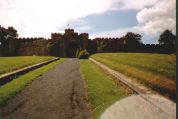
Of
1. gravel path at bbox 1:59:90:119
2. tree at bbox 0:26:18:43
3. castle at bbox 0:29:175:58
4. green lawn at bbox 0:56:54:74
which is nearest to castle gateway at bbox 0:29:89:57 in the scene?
castle at bbox 0:29:175:58

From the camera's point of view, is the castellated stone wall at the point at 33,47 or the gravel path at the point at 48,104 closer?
the gravel path at the point at 48,104

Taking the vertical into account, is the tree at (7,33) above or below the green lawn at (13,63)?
above

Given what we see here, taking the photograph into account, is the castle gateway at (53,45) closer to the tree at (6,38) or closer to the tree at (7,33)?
the tree at (6,38)

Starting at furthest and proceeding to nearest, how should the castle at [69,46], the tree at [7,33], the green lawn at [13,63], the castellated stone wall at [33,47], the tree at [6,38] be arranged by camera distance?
1. the tree at [7,33]
2. the tree at [6,38]
3. the castellated stone wall at [33,47]
4. the castle at [69,46]
5. the green lawn at [13,63]

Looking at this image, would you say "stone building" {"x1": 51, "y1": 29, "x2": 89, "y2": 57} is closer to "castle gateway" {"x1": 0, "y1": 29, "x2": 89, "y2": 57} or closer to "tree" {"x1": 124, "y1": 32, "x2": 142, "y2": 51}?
"castle gateway" {"x1": 0, "y1": 29, "x2": 89, "y2": 57}

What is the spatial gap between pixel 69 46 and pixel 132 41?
1739 cm

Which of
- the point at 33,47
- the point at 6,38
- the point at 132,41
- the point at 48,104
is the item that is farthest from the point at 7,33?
the point at 48,104

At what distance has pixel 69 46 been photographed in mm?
77750

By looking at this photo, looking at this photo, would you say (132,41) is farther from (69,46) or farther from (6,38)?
(6,38)

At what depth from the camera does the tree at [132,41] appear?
73250 millimetres

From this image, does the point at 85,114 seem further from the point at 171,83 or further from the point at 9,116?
the point at 171,83

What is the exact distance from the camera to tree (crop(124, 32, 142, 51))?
73250 mm

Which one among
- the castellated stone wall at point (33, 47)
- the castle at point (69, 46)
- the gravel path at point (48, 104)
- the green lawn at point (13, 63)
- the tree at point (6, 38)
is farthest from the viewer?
the tree at point (6, 38)

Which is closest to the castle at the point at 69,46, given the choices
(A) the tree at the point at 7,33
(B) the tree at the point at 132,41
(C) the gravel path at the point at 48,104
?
(B) the tree at the point at 132,41
